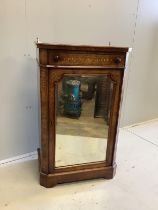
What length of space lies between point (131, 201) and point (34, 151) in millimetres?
843

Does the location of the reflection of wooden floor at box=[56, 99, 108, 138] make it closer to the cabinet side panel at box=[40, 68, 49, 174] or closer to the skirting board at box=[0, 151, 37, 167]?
the cabinet side panel at box=[40, 68, 49, 174]

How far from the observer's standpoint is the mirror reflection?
1.36 metres

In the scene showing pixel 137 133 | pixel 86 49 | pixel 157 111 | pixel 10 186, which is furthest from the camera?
pixel 157 111

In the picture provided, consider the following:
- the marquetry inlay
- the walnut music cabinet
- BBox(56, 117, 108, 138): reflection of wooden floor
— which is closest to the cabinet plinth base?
the walnut music cabinet

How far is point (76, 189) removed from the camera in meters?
1.50

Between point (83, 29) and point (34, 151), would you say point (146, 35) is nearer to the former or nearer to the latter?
point (83, 29)

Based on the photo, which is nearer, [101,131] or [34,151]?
[101,131]

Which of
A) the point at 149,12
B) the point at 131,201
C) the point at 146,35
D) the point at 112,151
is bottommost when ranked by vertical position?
the point at 131,201

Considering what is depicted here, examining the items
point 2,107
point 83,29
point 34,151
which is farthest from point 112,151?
point 83,29

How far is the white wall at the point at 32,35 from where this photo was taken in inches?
59.0

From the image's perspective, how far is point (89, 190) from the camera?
149 centimetres

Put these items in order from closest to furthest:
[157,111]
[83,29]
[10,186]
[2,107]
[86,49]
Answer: [86,49] → [10,186] → [2,107] → [83,29] → [157,111]

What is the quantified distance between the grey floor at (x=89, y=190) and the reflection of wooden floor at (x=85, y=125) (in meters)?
0.37

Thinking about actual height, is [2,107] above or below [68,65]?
below
